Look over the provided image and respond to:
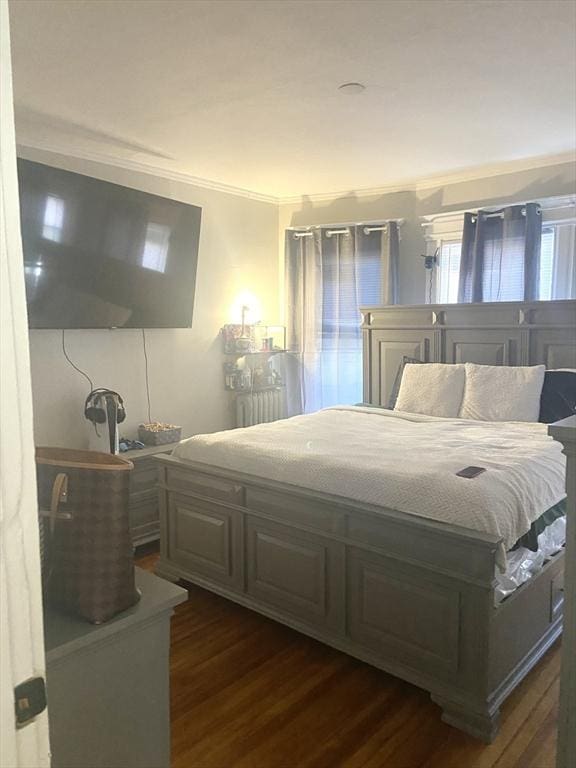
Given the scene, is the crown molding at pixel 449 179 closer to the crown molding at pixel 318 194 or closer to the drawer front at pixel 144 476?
the crown molding at pixel 318 194

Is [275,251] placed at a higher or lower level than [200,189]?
lower

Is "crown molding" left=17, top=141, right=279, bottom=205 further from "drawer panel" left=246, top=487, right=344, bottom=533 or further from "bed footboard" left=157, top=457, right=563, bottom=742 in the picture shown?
"drawer panel" left=246, top=487, right=344, bottom=533

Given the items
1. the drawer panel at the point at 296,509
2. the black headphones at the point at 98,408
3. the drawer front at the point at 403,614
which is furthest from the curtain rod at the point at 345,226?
the drawer front at the point at 403,614

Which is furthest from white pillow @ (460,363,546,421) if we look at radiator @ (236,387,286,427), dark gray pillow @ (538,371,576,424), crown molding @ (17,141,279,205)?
crown molding @ (17,141,279,205)

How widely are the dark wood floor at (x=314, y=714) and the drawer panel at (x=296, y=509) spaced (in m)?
0.55

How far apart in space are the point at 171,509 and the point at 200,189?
2.61 metres

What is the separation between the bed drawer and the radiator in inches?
72.5

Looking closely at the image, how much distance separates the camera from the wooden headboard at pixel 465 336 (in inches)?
148

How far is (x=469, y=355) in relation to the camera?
13.6 feet

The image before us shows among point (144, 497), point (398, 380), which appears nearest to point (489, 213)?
point (398, 380)

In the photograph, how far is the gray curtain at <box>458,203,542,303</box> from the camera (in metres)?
4.06

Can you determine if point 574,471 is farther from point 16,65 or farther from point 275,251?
point 275,251

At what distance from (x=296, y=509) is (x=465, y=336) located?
2200 mm

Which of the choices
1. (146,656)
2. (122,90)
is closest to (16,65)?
(122,90)
